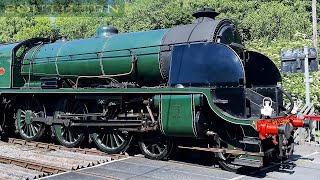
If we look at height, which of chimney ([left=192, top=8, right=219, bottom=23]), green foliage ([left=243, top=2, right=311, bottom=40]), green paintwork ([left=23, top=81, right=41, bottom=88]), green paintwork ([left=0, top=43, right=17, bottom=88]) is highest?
green foliage ([left=243, top=2, right=311, bottom=40])

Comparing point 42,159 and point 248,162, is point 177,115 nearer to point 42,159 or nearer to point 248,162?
point 248,162

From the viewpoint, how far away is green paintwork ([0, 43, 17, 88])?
416 inches

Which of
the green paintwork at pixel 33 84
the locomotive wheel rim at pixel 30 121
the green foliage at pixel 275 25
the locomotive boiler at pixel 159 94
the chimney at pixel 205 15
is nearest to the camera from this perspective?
the locomotive boiler at pixel 159 94

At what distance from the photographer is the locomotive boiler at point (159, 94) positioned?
650 cm

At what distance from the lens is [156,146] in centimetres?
776

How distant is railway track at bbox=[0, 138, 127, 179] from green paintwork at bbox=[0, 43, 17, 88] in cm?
195

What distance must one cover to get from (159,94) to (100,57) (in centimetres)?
220

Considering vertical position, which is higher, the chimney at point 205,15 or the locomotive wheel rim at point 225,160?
the chimney at point 205,15

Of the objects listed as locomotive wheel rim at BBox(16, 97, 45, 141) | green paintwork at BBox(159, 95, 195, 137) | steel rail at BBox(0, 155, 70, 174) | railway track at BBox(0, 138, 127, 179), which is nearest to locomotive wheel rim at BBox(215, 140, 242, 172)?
green paintwork at BBox(159, 95, 195, 137)

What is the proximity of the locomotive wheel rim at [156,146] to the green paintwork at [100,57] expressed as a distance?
1269mm

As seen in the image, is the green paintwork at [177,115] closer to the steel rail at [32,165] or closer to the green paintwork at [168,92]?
the green paintwork at [168,92]

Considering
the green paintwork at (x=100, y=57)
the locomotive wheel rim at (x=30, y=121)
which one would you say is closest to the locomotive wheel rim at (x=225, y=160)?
the green paintwork at (x=100, y=57)

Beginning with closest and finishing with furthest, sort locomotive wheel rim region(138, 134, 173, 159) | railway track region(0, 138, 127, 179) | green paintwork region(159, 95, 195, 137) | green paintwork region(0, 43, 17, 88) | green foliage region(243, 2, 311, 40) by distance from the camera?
green paintwork region(159, 95, 195, 137), railway track region(0, 138, 127, 179), locomotive wheel rim region(138, 134, 173, 159), green paintwork region(0, 43, 17, 88), green foliage region(243, 2, 311, 40)

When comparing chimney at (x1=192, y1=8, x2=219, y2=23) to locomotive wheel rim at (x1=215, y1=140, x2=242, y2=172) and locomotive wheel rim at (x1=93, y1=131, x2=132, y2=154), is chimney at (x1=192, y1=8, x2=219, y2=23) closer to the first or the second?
locomotive wheel rim at (x1=215, y1=140, x2=242, y2=172)
